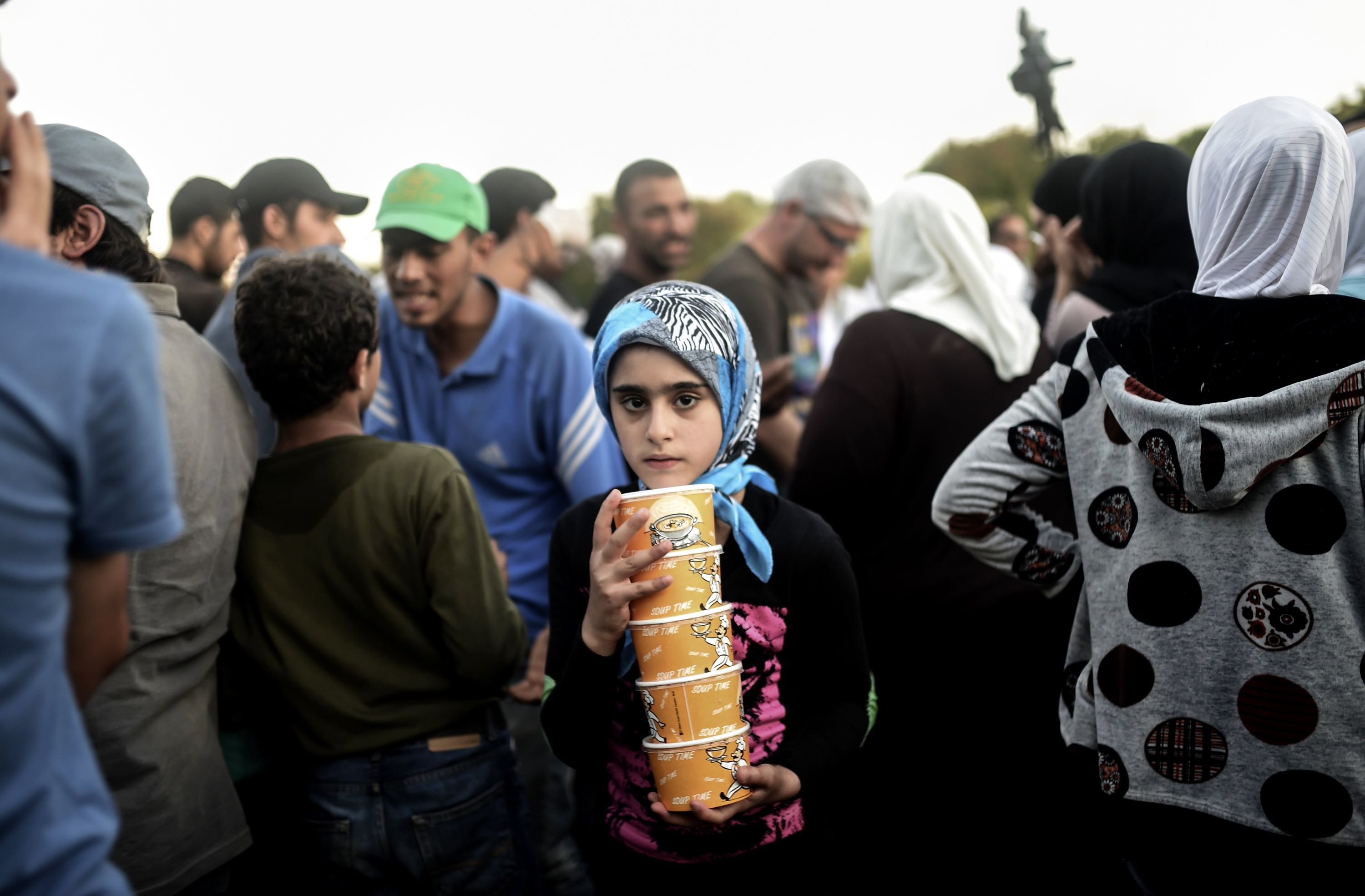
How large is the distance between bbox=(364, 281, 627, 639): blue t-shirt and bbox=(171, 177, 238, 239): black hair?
76.4 inches

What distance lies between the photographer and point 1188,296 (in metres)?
1.92

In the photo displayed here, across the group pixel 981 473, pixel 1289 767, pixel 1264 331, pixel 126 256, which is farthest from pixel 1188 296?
pixel 126 256

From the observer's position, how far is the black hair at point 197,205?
15.3 ft

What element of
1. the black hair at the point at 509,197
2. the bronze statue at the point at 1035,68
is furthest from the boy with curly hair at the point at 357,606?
the black hair at the point at 509,197

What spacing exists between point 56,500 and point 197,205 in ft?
13.5

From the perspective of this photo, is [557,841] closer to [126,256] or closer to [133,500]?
[126,256]

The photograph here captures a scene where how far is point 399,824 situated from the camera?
2.39m

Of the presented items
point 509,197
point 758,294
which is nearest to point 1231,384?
point 758,294

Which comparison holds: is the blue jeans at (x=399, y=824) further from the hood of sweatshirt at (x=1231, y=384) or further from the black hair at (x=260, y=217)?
the black hair at (x=260, y=217)

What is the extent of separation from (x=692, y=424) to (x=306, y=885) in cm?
156

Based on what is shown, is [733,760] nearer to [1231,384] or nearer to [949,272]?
[1231,384]

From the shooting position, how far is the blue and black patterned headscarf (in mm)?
1987

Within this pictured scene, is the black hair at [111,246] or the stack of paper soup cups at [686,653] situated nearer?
the stack of paper soup cups at [686,653]

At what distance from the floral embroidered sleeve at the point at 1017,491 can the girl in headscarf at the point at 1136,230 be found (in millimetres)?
978
